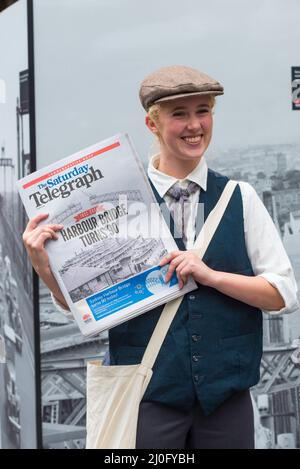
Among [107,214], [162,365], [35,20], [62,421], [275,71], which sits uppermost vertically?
[35,20]

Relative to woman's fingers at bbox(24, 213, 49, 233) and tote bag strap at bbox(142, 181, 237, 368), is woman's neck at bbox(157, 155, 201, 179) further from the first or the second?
woman's fingers at bbox(24, 213, 49, 233)

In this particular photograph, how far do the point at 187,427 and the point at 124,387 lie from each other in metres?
0.17

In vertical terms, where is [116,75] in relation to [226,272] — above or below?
above

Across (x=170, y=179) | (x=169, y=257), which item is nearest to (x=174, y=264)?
(x=169, y=257)

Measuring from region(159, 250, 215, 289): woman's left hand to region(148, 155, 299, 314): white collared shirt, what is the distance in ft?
0.22

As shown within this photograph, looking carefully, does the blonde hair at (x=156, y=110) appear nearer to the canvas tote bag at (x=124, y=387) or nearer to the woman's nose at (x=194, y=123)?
the woman's nose at (x=194, y=123)

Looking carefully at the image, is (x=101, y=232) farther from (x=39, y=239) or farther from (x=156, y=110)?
(x=156, y=110)

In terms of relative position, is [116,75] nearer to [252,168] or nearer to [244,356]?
[252,168]

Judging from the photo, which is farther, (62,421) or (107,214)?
(62,421)

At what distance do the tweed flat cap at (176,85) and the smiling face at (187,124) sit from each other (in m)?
0.02

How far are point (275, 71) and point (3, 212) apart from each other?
1.27m

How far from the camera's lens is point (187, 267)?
2.02 meters

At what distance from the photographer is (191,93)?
2.04 m

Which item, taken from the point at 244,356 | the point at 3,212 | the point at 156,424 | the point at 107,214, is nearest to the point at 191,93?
the point at 107,214
